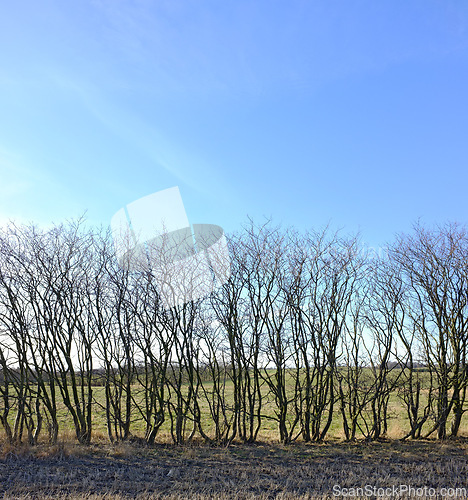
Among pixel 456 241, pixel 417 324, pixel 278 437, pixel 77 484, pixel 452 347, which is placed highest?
pixel 456 241

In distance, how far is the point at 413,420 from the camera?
874 centimetres

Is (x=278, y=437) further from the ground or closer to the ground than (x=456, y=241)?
closer to the ground

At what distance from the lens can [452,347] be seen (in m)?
8.55

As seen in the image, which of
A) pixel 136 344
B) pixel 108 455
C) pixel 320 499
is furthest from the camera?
pixel 136 344

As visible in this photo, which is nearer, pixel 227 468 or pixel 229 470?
pixel 229 470

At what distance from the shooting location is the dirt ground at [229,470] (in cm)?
501

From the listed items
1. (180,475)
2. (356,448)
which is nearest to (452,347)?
(356,448)

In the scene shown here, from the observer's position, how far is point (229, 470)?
6125mm

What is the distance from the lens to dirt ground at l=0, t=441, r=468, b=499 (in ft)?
16.4

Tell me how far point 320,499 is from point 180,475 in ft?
7.49

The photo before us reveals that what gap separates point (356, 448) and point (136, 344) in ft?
16.9

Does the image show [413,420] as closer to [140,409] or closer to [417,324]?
[417,324]

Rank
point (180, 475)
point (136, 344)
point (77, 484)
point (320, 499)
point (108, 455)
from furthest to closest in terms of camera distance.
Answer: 1. point (136, 344)
2. point (108, 455)
3. point (180, 475)
4. point (77, 484)
5. point (320, 499)

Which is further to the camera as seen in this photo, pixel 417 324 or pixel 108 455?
pixel 417 324
